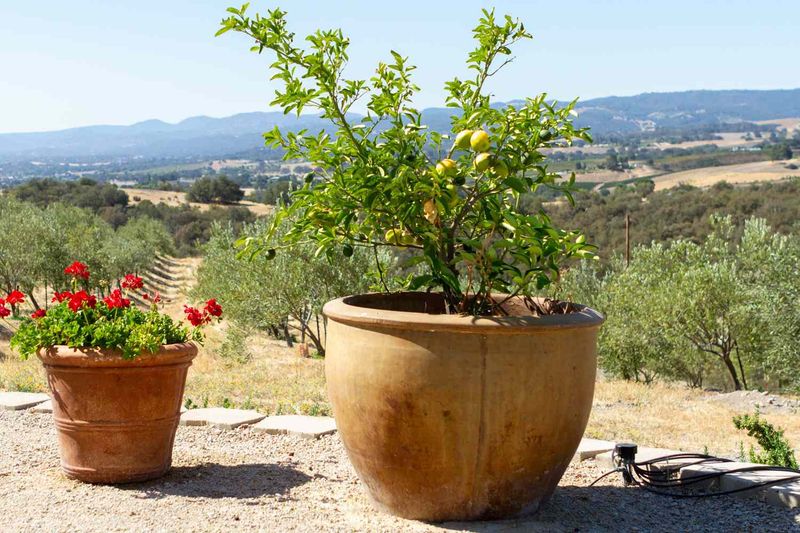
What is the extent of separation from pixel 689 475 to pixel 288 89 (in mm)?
3238

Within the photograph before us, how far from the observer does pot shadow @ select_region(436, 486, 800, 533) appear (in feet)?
12.8

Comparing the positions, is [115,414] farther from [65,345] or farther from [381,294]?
[381,294]

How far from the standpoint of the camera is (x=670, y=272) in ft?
72.1

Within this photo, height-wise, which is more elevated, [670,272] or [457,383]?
[457,383]

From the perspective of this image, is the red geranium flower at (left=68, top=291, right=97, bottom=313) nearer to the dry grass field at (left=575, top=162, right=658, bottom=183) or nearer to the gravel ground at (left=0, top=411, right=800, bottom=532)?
the gravel ground at (left=0, top=411, right=800, bottom=532)

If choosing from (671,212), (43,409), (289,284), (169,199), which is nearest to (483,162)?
(43,409)

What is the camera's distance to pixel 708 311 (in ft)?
66.0

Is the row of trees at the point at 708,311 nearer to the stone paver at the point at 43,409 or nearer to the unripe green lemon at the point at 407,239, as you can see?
the stone paver at the point at 43,409

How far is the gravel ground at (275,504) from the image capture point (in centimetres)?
397

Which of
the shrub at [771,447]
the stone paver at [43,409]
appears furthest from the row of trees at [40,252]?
the shrub at [771,447]

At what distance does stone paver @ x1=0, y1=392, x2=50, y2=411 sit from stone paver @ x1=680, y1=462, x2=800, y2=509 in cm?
552

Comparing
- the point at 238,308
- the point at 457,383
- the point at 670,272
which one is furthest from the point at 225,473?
the point at 670,272

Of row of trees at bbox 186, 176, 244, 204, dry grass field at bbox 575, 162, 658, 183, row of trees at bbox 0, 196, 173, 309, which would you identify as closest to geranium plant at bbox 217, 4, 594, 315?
row of trees at bbox 0, 196, 173, 309

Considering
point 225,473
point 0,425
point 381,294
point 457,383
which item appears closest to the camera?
point 457,383
